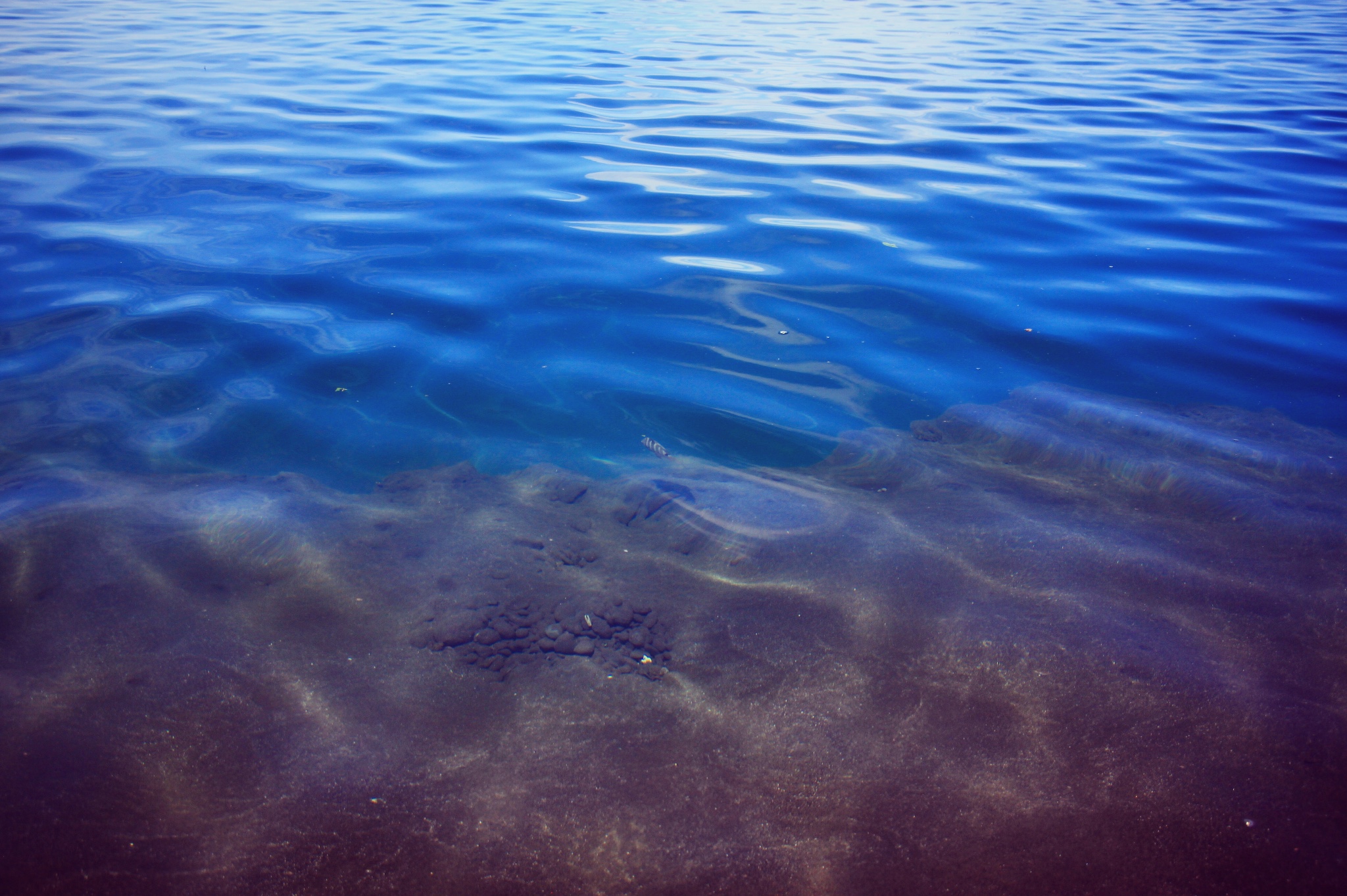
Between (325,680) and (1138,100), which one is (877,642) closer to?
(325,680)

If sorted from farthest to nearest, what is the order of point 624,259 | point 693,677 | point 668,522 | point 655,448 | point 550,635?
point 624,259 < point 655,448 < point 668,522 < point 550,635 < point 693,677

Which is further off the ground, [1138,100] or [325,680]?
[1138,100]

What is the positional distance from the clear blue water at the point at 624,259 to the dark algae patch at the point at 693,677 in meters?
0.42

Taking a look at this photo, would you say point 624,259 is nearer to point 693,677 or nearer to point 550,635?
point 550,635

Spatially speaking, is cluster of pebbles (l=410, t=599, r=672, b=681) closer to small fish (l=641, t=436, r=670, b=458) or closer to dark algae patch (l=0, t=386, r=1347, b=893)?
dark algae patch (l=0, t=386, r=1347, b=893)

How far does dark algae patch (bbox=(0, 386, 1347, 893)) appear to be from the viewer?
5.87 feet

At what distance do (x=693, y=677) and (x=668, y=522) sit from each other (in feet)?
2.70

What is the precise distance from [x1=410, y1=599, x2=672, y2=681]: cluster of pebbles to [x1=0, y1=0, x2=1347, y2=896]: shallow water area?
2 cm

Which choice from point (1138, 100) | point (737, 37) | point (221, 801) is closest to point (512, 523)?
point (221, 801)

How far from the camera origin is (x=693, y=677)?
229 centimetres

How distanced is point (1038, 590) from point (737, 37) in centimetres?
1405

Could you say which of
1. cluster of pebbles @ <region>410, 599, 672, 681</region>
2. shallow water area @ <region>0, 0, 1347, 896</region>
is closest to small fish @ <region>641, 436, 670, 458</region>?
shallow water area @ <region>0, 0, 1347, 896</region>

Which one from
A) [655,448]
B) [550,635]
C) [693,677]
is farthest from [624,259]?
[693,677]

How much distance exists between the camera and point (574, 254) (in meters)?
4.97
